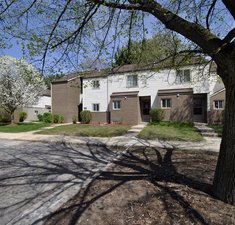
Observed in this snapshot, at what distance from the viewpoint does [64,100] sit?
24047 millimetres

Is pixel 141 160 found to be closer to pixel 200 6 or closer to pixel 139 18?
pixel 139 18

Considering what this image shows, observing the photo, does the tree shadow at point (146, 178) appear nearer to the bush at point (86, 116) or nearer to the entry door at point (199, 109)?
the entry door at point (199, 109)

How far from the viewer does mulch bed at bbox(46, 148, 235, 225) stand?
2844mm

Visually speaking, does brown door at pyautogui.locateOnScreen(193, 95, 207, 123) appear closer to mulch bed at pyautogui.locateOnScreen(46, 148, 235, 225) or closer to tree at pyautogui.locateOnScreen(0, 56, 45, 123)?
mulch bed at pyautogui.locateOnScreen(46, 148, 235, 225)

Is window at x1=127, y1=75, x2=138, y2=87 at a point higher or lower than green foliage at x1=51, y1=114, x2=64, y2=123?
higher

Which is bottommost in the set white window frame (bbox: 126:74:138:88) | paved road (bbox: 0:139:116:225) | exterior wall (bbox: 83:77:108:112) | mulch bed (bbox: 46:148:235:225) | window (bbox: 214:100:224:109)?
paved road (bbox: 0:139:116:225)

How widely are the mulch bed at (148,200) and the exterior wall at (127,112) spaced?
→ 14.6m

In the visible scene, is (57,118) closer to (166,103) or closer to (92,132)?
(92,132)

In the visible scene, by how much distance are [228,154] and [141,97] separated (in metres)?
18.2

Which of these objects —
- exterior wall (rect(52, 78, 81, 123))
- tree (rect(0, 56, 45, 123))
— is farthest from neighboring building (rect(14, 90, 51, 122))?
tree (rect(0, 56, 45, 123))

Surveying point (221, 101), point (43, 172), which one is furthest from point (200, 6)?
point (221, 101)

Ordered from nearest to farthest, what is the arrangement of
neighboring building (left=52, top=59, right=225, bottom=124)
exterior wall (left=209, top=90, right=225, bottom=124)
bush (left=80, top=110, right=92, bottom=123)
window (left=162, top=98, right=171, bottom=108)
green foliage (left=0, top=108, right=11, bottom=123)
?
1. exterior wall (left=209, top=90, right=225, bottom=124)
2. neighboring building (left=52, top=59, right=225, bottom=124)
3. window (left=162, top=98, right=171, bottom=108)
4. green foliage (left=0, top=108, right=11, bottom=123)
5. bush (left=80, top=110, right=92, bottom=123)

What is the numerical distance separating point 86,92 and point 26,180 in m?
19.6

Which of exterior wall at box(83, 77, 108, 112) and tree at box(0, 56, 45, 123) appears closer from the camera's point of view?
tree at box(0, 56, 45, 123)
